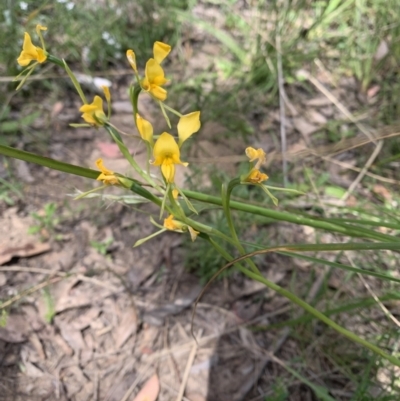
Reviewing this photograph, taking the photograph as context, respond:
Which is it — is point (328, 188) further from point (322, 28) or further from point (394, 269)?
point (322, 28)

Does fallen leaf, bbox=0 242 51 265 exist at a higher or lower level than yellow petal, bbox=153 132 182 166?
lower

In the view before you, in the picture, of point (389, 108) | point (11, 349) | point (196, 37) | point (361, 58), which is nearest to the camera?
point (11, 349)

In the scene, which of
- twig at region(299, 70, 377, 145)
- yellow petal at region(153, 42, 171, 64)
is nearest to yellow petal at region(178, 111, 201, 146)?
yellow petal at region(153, 42, 171, 64)

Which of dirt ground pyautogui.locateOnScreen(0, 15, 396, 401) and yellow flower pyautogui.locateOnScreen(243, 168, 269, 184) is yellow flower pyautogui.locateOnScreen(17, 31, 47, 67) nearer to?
yellow flower pyautogui.locateOnScreen(243, 168, 269, 184)

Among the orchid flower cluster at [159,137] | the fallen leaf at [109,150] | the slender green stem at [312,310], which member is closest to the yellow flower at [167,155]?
the orchid flower cluster at [159,137]

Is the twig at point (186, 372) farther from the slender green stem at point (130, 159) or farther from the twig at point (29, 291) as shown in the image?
the slender green stem at point (130, 159)

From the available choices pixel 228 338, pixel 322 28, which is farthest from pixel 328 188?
pixel 322 28
